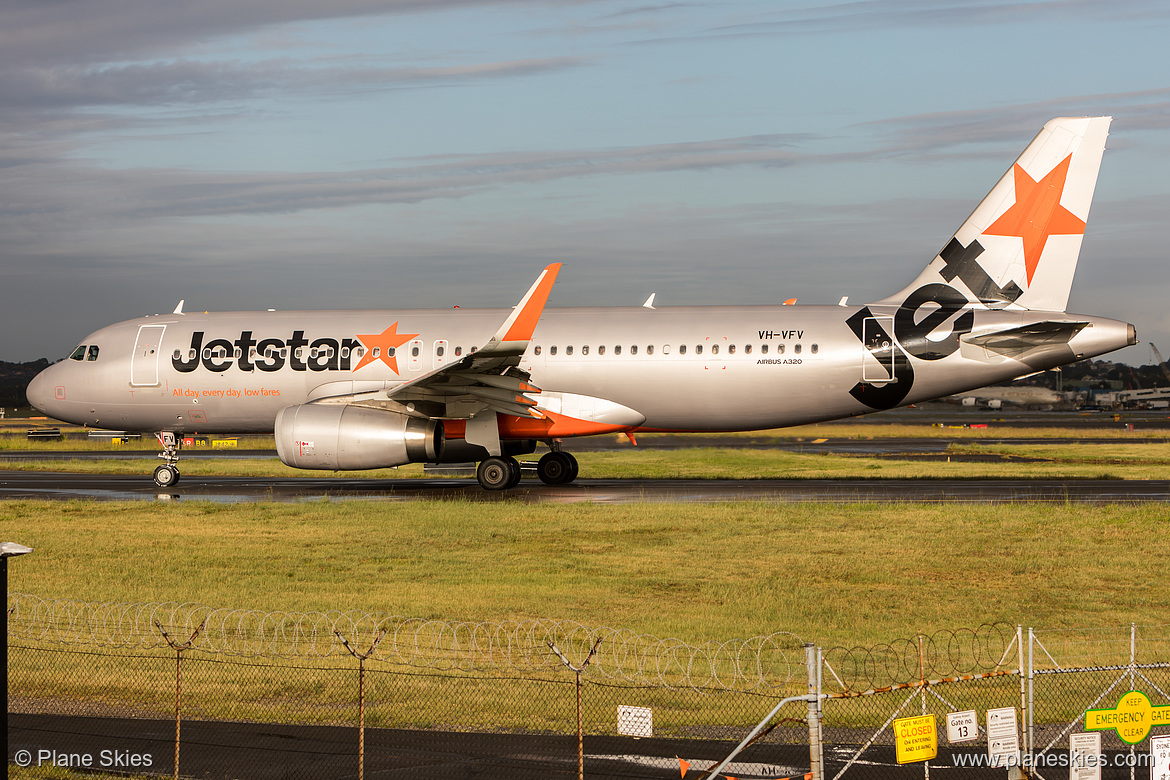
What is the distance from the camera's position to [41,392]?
32219 mm

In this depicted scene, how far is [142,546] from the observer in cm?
1961

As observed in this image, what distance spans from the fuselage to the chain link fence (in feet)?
46.7

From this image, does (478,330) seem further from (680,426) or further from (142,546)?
(142,546)

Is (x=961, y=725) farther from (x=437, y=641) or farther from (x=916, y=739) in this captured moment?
(x=437, y=641)

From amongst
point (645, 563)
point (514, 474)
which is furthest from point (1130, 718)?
point (514, 474)

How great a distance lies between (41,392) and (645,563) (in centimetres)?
2244

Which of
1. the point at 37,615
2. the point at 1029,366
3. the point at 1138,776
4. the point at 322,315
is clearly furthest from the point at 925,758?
the point at 322,315

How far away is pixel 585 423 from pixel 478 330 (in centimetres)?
402

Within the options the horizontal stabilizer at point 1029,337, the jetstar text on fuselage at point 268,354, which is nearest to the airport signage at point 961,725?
the horizontal stabilizer at point 1029,337

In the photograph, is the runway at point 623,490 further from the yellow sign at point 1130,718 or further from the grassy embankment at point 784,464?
the yellow sign at point 1130,718

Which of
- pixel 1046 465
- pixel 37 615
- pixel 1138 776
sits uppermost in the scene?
pixel 1046 465

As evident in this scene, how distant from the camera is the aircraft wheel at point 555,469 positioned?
99.2 feet

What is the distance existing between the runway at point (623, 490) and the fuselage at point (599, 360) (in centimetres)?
195

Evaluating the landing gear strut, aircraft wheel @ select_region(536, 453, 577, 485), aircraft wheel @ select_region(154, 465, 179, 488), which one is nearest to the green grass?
aircraft wheel @ select_region(536, 453, 577, 485)
